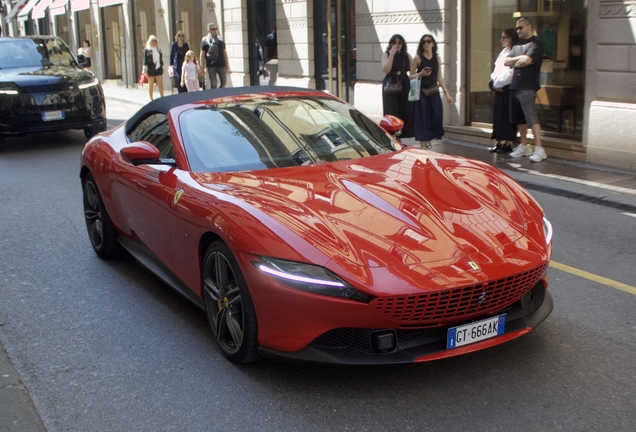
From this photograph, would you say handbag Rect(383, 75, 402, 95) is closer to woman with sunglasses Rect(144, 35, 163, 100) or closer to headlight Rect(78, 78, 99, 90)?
headlight Rect(78, 78, 99, 90)

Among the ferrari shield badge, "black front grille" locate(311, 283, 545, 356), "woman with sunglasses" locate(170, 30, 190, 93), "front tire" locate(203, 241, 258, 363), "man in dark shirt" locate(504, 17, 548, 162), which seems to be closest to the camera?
"black front grille" locate(311, 283, 545, 356)

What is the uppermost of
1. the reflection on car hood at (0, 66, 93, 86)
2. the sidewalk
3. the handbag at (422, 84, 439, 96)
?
the reflection on car hood at (0, 66, 93, 86)

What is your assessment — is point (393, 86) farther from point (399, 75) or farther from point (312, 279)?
point (312, 279)

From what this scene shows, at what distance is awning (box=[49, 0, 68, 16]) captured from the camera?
130 ft

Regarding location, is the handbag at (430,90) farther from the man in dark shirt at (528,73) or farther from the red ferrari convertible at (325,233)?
the red ferrari convertible at (325,233)

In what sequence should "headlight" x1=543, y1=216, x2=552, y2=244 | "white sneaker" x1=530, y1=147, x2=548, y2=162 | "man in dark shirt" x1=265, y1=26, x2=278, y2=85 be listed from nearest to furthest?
"headlight" x1=543, y1=216, x2=552, y2=244
"white sneaker" x1=530, y1=147, x2=548, y2=162
"man in dark shirt" x1=265, y1=26, x2=278, y2=85

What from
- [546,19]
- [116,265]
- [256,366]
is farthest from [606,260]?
[546,19]

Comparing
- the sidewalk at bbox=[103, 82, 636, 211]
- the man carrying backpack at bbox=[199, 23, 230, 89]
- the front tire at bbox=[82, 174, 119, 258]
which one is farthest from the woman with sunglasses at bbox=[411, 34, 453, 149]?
the man carrying backpack at bbox=[199, 23, 230, 89]

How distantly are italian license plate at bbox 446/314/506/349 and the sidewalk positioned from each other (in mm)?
4951

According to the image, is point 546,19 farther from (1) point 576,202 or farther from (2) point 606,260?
(2) point 606,260

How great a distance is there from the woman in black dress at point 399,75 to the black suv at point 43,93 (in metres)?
5.44

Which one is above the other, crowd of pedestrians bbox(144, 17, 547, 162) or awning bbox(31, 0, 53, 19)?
awning bbox(31, 0, 53, 19)

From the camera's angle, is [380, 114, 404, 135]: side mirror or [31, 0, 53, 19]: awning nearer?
[380, 114, 404, 135]: side mirror

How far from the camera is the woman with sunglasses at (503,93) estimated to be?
37.9 feet
